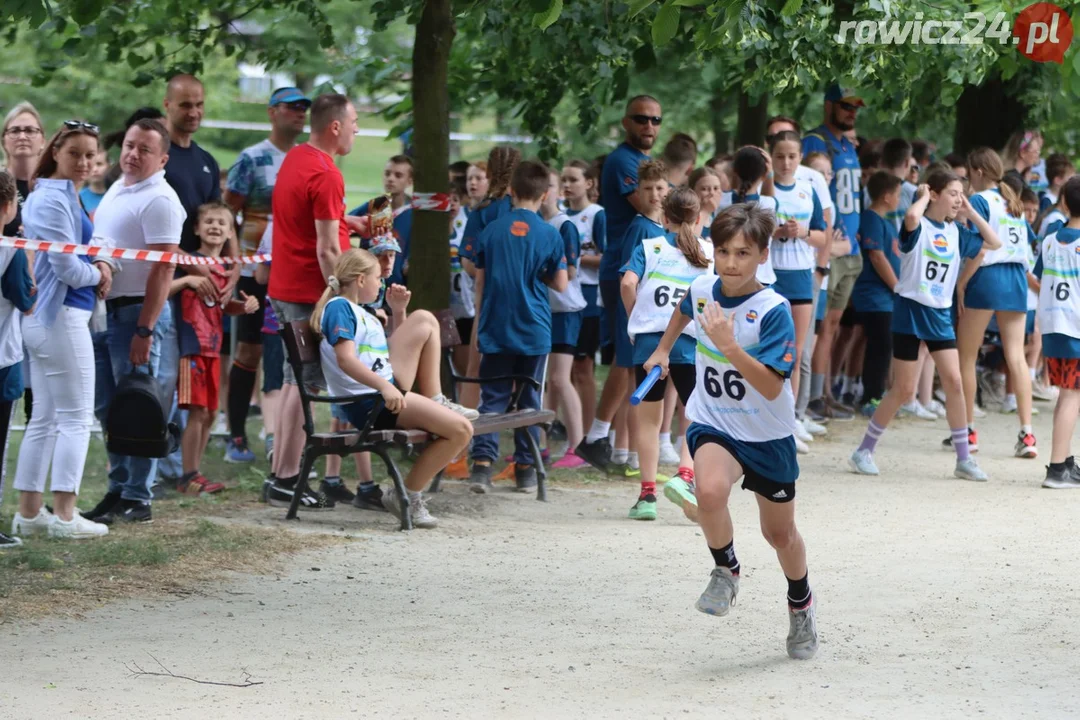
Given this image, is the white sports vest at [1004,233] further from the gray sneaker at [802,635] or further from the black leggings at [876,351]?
the gray sneaker at [802,635]

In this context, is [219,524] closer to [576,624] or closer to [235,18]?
[576,624]

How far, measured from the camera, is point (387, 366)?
8.00 metres

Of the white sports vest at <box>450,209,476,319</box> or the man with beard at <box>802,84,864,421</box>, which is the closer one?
the white sports vest at <box>450,209,476,319</box>

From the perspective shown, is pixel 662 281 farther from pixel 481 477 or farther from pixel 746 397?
pixel 746 397

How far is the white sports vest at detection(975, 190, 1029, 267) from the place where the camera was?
10.4 metres

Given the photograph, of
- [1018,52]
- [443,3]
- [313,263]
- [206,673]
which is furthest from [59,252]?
[1018,52]

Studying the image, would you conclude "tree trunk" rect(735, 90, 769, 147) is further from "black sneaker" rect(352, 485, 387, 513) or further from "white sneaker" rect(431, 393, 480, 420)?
"black sneaker" rect(352, 485, 387, 513)

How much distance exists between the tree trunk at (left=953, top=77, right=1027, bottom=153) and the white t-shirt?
909 centimetres

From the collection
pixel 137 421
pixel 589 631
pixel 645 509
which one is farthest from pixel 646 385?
pixel 137 421

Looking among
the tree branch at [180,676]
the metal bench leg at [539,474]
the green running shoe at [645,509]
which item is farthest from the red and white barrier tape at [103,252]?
the green running shoe at [645,509]

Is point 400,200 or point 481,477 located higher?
point 400,200

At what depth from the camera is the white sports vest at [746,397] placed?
5445mm

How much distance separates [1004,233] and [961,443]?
1640mm

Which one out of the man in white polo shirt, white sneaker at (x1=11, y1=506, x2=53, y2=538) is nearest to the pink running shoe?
the man in white polo shirt
